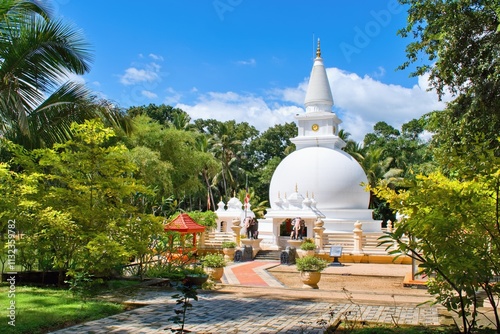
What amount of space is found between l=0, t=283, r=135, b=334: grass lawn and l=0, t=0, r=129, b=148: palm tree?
3.21 meters

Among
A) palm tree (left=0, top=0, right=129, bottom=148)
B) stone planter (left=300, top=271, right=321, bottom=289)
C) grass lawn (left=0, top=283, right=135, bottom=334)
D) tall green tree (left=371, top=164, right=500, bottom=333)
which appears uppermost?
palm tree (left=0, top=0, right=129, bottom=148)

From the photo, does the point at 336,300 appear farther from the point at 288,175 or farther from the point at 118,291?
the point at 288,175

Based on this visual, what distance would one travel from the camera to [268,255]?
25.2 m

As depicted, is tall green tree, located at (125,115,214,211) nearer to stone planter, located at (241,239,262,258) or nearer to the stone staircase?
stone planter, located at (241,239,262,258)

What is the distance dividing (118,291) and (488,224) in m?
7.48

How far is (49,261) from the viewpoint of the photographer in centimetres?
1048

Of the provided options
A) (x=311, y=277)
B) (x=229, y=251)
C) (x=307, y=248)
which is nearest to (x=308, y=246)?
(x=307, y=248)

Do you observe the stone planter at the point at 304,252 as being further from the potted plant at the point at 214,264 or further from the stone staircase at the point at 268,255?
the potted plant at the point at 214,264

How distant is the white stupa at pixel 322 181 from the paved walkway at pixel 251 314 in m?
18.2

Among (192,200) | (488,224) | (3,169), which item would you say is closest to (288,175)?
(192,200)

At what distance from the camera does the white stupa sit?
29.6 m

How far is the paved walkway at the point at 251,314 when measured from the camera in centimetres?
674

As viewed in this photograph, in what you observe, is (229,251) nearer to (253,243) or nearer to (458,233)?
(253,243)

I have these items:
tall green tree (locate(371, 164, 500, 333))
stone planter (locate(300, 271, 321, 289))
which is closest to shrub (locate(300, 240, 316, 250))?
stone planter (locate(300, 271, 321, 289))
